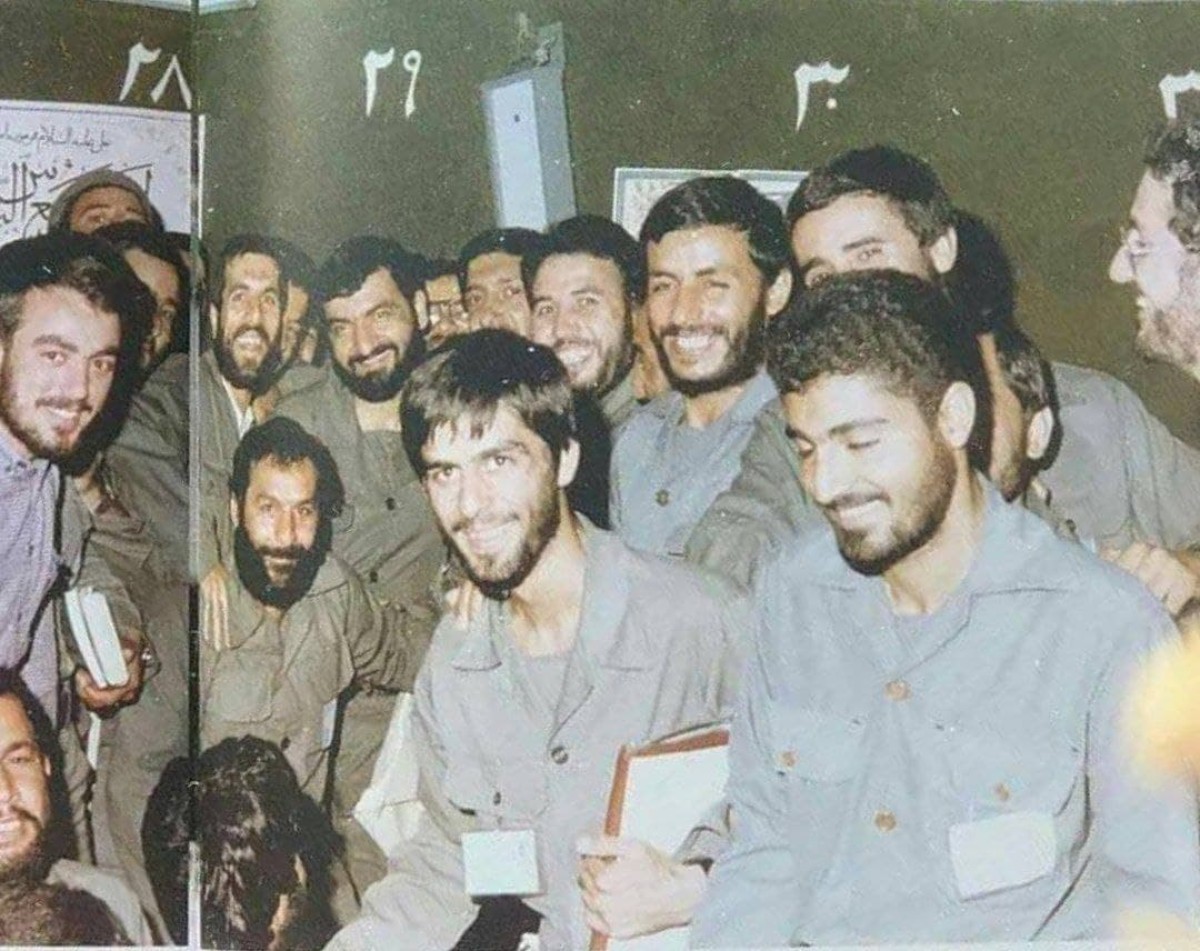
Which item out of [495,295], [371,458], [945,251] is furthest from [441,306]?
[945,251]

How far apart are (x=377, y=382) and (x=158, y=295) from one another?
9.1 inches

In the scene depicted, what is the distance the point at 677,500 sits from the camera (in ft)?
5.30

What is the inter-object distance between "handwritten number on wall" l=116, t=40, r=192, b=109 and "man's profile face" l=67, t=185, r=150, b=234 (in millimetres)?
90

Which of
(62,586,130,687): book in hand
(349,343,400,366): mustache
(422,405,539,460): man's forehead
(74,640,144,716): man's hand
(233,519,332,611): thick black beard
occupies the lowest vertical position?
(74,640,144,716): man's hand

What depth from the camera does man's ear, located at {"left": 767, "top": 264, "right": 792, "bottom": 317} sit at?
161cm

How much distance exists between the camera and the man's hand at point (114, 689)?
5.33ft

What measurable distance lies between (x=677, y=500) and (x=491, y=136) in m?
0.38

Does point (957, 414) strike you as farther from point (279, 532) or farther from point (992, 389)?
point (279, 532)

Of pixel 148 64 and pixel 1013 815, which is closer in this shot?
pixel 1013 815

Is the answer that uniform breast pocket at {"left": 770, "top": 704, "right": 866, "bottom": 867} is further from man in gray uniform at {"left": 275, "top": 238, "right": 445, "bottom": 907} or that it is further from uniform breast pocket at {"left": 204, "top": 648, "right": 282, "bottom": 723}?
uniform breast pocket at {"left": 204, "top": 648, "right": 282, "bottom": 723}

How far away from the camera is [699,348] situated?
162 cm

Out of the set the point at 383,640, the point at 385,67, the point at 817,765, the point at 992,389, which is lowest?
the point at 817,765

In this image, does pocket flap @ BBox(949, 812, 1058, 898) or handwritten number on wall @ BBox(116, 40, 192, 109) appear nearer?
pocket flap @ BBox(949, 812, 1058, 898)

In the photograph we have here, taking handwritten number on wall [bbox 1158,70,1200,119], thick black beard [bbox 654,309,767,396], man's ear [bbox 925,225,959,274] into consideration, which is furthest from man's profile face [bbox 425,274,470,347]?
handwritten number on wall [bbox 1158,70,1200,119]
